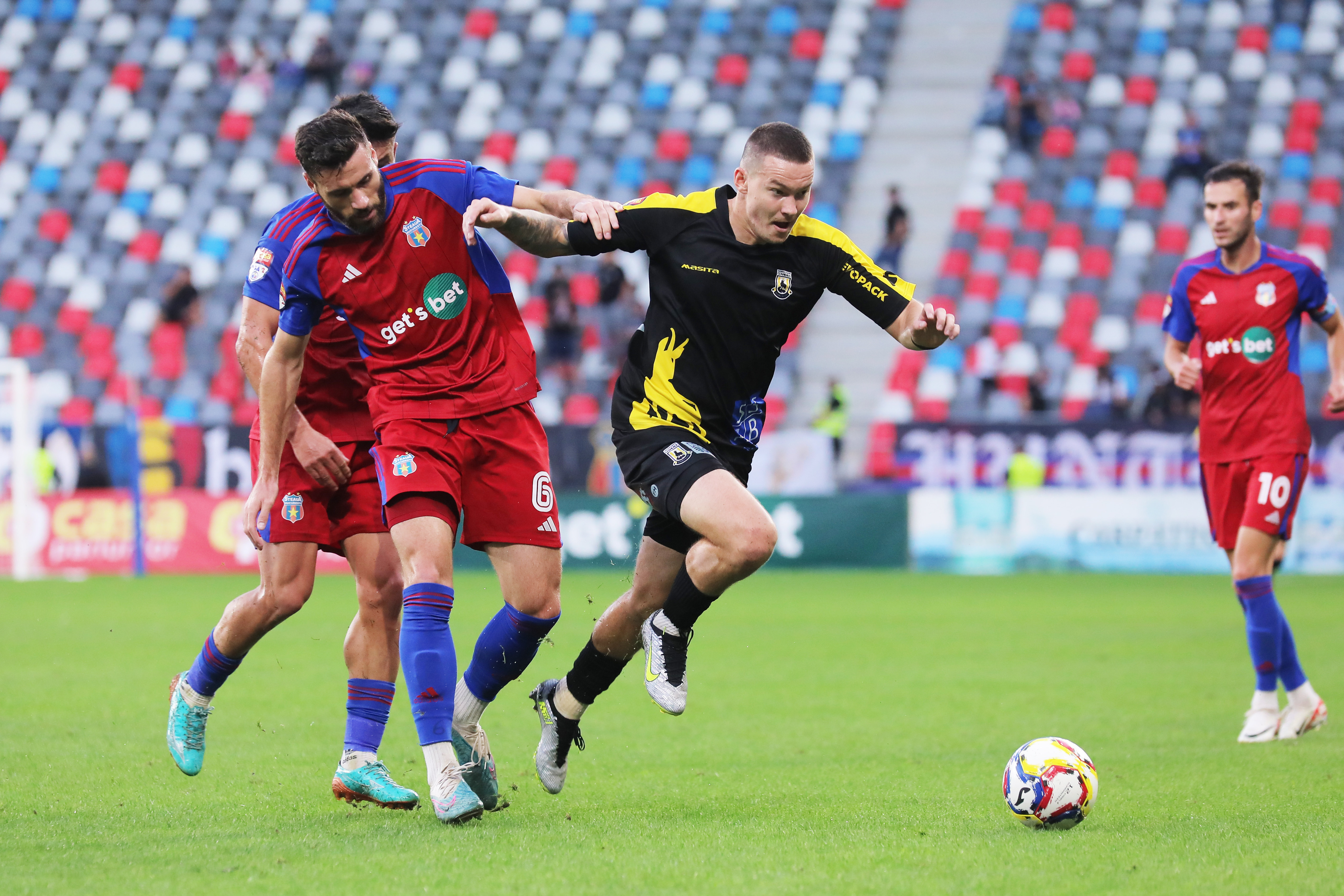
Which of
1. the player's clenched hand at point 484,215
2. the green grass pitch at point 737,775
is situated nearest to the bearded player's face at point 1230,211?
the green grass pitch at point 737,775

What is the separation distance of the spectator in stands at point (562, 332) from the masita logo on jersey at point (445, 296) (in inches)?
624

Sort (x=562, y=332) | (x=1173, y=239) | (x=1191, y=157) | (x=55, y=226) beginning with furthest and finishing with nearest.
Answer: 1. (x=55, y=226)
2. (x=1191, y=157)
3. (x=1173, y=239)
4. (x=562, y=332)

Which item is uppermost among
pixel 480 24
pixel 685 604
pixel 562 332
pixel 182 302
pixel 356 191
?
pixel 480 24

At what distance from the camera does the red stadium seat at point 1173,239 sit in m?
22.1

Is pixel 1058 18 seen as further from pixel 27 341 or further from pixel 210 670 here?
pixel 210 670

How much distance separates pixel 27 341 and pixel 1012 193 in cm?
1582

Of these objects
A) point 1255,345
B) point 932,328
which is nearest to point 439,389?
point 932,328

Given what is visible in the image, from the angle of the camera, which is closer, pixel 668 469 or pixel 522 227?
pixel 522 227

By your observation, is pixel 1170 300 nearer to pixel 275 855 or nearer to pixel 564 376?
pixel 275 855

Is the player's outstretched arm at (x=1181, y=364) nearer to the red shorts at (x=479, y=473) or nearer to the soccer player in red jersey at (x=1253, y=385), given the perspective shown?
the soccer player in red jersey at (x=1253, y=385)

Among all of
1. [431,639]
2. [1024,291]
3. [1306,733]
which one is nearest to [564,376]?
[1024,291]

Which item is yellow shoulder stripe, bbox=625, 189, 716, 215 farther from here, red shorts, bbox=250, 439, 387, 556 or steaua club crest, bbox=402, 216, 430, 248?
red shorts, bbox=250, 439, 387, 556

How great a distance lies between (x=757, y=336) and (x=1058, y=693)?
3.88 m

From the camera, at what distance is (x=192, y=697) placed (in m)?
5.77
